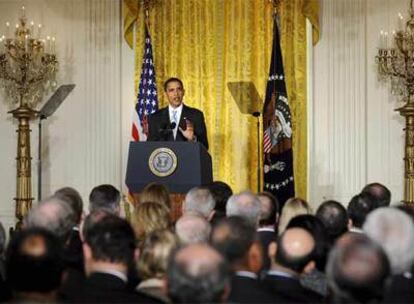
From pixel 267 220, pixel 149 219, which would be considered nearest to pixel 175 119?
pixel 267 220

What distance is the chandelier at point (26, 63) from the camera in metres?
10.9

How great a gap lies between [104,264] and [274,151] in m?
7.31

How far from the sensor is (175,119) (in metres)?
8.87

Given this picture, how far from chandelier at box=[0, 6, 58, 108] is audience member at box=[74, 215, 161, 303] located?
25.8 ft

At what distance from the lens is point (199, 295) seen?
2670mm

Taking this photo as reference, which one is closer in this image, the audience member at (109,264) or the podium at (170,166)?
the audience member at (109,264)

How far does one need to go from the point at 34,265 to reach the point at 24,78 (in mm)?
8552

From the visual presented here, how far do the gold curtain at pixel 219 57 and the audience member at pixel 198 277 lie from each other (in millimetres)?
8758

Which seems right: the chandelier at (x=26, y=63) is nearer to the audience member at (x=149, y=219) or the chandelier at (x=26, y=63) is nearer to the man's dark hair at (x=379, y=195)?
the man's dark hair at (x=379, y=195)

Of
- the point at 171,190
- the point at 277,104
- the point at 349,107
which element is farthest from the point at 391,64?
the point at 171,190

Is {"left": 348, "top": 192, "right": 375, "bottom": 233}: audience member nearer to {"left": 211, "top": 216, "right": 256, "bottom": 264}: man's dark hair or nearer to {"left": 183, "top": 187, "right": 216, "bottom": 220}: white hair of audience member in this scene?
{"left": 183, "top": 187, "right": 216, "bottom": 220}: white hair of audience member

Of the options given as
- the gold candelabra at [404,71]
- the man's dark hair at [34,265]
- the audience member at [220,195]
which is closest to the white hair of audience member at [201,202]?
the audience member at [220,195]

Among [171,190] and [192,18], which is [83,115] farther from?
[171,190]

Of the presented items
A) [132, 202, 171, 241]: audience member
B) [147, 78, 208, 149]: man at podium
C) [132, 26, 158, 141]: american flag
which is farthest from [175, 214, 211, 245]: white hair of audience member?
[132, 26, 158, 141]: american flag
